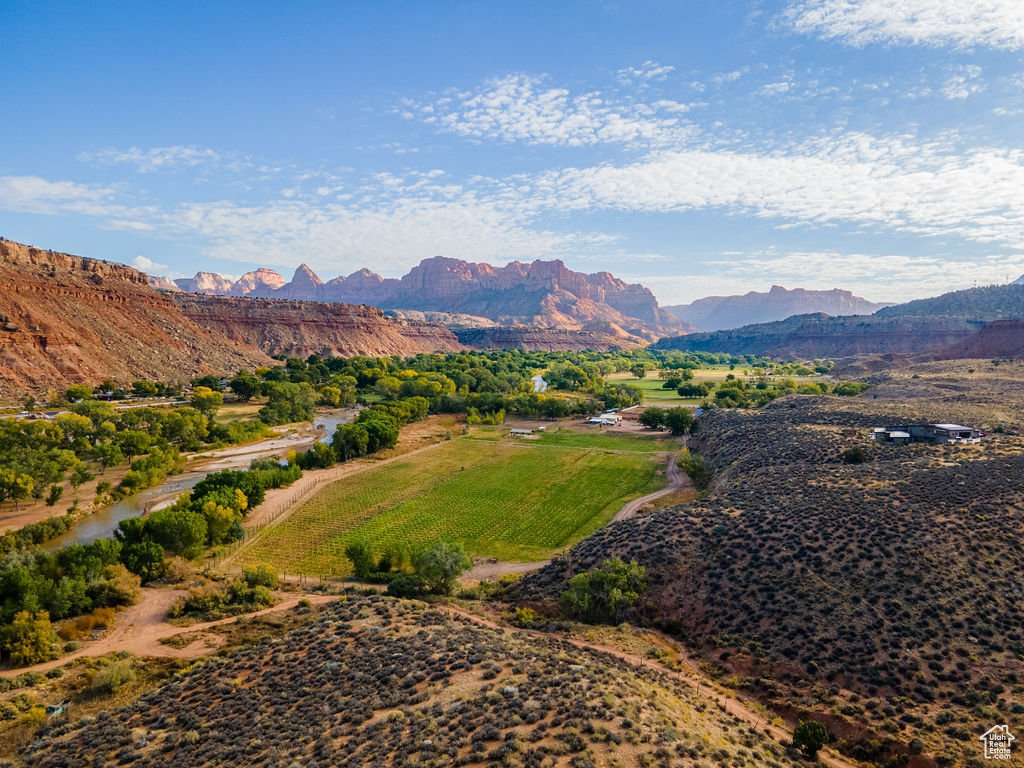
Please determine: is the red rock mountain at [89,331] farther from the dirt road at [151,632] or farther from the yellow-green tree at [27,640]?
the yellow-green tree at [27,640]

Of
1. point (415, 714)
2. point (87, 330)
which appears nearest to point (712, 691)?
point (415, 714)

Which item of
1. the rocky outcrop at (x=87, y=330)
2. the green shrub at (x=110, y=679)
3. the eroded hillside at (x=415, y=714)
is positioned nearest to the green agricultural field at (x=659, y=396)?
the eroded hillside at (x=415, y=714)

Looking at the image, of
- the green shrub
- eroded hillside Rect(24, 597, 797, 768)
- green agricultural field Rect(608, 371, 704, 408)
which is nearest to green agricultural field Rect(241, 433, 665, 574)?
the green shrub

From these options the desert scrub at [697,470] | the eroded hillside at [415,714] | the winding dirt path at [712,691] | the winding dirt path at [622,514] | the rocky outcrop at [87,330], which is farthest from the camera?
the rocky outcrop at [87,330]

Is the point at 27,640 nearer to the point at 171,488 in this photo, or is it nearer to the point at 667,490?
the point at 171,488

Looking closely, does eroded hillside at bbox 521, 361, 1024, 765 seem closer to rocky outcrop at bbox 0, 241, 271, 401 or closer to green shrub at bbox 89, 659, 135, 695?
green shrub at bbox 89, 659, 135, 695
